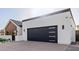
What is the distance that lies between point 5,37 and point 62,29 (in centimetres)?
1100

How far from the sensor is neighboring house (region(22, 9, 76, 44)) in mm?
10948

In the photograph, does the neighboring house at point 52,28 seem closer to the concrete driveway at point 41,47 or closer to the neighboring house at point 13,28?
the concrete driveway at point 41,47

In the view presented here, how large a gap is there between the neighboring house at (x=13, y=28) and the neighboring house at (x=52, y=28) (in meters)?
2.55

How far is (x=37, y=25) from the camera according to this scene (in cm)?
1418

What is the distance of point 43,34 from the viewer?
13.3 meters

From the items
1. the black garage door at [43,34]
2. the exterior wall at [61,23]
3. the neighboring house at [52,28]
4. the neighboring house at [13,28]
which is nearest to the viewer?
the exterior wall at [61,23]

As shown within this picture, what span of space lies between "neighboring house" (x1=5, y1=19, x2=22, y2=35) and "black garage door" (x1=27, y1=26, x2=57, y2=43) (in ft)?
10.5

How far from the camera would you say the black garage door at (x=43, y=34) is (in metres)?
12.0

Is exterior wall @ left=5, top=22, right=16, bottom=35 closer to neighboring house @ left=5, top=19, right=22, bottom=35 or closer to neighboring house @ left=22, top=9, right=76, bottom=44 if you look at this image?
neighboring house @ left=5, top=19, right=22, bottom=35

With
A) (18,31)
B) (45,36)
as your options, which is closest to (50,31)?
(45,36)

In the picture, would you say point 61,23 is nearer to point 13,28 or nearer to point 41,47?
point 41,47

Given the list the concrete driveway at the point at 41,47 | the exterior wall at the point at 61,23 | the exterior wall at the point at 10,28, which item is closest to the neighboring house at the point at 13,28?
the exterior wall at the point at 10,28

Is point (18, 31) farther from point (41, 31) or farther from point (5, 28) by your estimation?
point (41, 31)

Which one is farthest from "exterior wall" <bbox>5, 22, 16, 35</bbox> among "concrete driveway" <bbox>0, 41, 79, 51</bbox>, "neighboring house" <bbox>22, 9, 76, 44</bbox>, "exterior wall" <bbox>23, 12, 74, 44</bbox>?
"concrete driveway" <bbox>0, 41, 79, 51</bbox>
